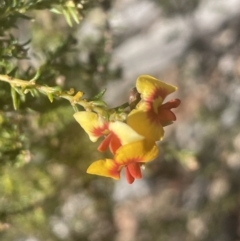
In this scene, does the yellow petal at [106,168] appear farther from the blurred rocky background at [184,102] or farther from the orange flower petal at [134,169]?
the blurred rocky background at [184,102]

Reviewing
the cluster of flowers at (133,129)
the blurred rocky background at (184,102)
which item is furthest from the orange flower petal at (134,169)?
the blurred rocky background at (184,102)

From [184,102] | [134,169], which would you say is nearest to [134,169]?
[134,169]

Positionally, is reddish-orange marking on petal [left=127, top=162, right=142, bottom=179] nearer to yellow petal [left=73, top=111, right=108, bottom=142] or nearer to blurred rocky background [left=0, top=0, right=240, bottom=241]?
yellow petal [left=73, top=111, right=108, bottom=142]

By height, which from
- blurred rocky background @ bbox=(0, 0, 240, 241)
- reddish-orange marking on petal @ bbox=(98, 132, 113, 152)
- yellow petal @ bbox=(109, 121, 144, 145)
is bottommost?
blurred rocky background @ bbox=(0, 0, 240, 241)

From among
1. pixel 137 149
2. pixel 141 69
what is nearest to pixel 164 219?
pixel 141 69

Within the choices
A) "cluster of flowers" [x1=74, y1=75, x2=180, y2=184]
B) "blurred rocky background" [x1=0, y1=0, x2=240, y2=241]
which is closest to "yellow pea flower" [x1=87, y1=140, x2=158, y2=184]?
"cluster of flowers" [x1=74, y1=75, x2=180, y2=184]

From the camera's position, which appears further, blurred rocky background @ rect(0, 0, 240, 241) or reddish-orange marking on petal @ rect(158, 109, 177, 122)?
blurred rocky background @ rect(0, 0, 240, 241)

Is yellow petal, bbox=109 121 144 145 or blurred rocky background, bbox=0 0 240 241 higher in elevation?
yellow petal, bbox=109 121 144 145
